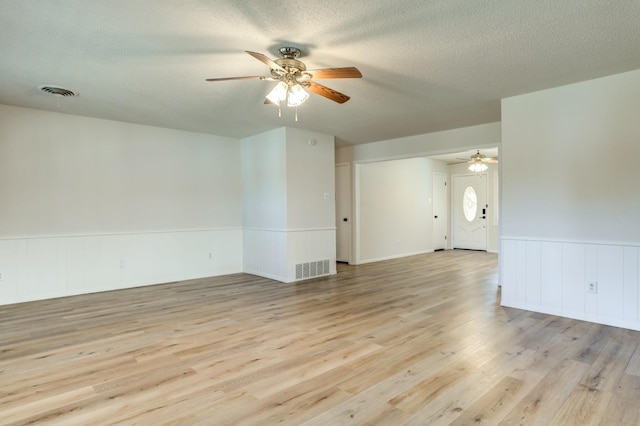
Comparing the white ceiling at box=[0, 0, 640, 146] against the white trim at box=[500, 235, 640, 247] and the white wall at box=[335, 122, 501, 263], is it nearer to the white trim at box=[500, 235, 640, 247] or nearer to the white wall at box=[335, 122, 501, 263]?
the white wall at box=[335, 122, 501, 263]

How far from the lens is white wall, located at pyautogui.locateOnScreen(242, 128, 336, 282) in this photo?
219 inches

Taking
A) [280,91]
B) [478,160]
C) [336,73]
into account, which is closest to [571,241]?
[336,73]

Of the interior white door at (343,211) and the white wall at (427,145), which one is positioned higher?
the white wall at (427,145)

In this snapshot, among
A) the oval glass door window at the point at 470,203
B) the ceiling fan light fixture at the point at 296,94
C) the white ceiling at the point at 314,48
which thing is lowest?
the oval glass door window at the point at 470,203

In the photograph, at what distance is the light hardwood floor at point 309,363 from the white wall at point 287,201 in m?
1.36

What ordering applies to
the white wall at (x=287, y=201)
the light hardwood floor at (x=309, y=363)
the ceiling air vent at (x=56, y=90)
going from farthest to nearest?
the white wall at (x=287, y=201), the ceiling air vent at (x=56, y=90), the light hardwood floor at (x=309, y=363)

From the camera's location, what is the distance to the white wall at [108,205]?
4434mm

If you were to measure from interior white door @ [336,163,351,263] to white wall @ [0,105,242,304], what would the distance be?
2.20 metres

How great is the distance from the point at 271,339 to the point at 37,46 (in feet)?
10.0

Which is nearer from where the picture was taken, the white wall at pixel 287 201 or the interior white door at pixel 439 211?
the white wall at pixel 287 201

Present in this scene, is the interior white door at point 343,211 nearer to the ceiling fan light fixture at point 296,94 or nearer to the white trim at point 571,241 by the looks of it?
the white trim at point 571,241

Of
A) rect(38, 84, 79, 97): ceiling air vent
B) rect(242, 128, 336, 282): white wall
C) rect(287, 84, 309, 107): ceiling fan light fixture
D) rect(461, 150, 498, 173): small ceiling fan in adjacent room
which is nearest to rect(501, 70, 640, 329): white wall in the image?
rect(287, 84, 309, 107): ceiling fan light fixture

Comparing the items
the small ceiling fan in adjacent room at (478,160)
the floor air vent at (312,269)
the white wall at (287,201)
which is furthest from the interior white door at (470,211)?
the floor air vent at (312,269)

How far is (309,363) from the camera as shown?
2.59 meters
